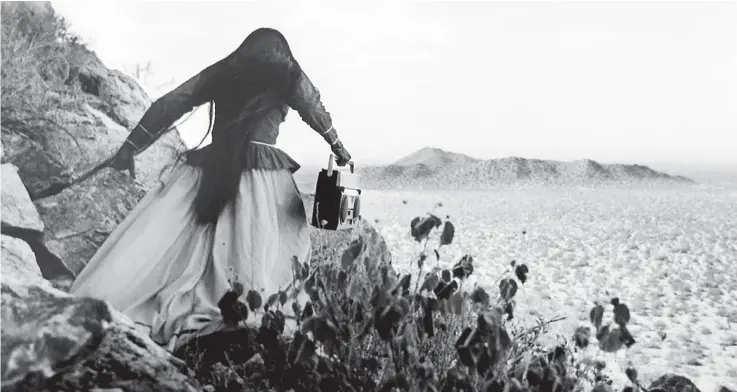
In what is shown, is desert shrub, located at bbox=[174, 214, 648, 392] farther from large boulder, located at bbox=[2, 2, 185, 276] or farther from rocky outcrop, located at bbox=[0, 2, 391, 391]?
large boulder, located at bbox=[2, 2, 185, 276]

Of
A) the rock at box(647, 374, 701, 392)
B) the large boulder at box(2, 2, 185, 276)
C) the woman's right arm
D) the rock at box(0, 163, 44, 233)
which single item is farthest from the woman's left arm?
the rock at box(647, 374, 701, 392)

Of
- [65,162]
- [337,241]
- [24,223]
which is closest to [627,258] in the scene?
[337,241]

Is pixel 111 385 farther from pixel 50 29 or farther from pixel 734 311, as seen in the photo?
pixel 734 311

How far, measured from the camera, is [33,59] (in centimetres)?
314

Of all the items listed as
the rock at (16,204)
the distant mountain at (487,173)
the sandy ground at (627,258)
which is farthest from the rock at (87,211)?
the sandy ground at (627,258)

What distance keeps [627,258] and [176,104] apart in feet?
10.3

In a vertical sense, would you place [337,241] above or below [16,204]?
below

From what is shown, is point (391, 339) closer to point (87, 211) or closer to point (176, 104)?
point (176, 104)

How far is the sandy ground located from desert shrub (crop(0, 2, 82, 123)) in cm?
196

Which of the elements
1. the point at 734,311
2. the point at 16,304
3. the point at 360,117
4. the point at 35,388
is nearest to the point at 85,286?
the point at 16,304

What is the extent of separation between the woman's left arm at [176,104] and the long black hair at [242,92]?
0.02m

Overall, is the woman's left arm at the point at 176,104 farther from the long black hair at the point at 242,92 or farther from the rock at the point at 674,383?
the rock at the point at 674,383

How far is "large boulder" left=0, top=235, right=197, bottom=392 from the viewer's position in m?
1.83

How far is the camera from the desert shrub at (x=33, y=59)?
3.03 meters
